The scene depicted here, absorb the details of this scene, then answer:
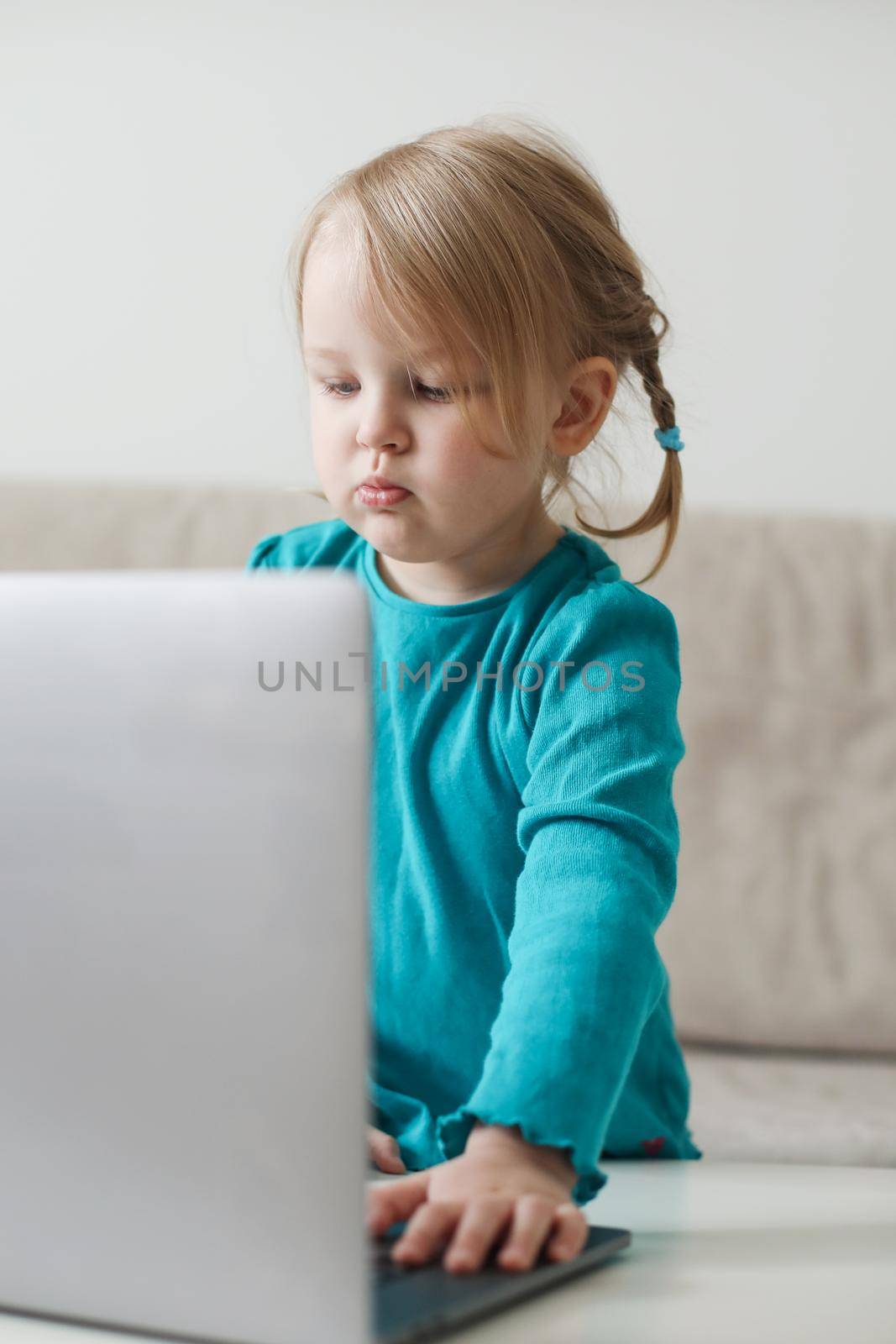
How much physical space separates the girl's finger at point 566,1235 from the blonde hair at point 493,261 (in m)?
0.43

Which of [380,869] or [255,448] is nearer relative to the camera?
[380,869]

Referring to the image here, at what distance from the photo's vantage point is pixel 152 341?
1841 mm

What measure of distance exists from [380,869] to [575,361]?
352mm

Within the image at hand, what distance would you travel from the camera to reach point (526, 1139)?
1.65 feet

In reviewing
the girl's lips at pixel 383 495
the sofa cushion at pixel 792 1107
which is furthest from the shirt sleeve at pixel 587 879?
the sofa cushion at pixel 792 1107

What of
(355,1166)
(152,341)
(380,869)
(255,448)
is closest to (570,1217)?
(355,1166)

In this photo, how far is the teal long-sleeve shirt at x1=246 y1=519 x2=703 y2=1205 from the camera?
0.64 meters

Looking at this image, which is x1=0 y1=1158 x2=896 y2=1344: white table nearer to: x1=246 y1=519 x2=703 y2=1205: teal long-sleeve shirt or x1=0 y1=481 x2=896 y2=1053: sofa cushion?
x1=246 y1=519 x2=703 y2=1205: teal long-sleeve shirt

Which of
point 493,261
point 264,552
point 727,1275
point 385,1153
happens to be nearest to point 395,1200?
point 727,1275

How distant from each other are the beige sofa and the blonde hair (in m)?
0.52

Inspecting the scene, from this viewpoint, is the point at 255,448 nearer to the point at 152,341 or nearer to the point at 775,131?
the point at 152,341

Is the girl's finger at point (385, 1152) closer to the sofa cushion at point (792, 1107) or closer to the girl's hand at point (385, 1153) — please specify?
the girl's hand at point (385, 1153)

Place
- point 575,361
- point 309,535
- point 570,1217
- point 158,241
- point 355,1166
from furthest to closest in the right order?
point 158,241 → point 309,535 → point 575,361 → point 570,1217 → point 355,1166

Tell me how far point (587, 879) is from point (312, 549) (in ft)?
1.48
